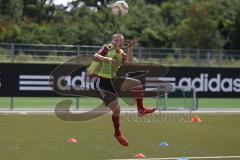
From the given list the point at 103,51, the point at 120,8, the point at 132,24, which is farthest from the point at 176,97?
the point at 132,24

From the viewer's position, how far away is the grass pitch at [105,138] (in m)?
14.0

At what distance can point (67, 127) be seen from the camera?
2047 cm

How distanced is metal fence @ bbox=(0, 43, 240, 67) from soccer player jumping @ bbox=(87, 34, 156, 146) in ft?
48.6

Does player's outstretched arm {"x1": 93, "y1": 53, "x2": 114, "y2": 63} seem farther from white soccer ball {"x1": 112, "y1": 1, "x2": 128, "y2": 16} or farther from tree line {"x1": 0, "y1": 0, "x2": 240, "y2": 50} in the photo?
tree line {"x1": 0, "y1": 0, "x2": 240, "y2": 50}

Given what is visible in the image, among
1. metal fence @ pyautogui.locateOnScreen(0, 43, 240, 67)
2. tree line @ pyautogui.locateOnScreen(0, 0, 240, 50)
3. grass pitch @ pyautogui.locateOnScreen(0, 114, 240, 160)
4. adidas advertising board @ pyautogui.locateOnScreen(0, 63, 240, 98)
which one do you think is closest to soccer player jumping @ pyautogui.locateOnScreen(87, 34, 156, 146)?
grass pitch @ pyautogui.locateOnScreen(0, 114, 240, 160)

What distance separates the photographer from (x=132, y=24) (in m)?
63.6

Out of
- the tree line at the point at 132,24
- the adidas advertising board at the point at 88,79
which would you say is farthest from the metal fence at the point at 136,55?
the tree line at the point at 132,24

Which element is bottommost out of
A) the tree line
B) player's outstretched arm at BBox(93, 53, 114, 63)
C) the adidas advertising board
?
the adidas advertising board

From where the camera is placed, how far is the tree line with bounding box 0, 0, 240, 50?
53688 millimetres

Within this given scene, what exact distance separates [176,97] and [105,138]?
494 inches

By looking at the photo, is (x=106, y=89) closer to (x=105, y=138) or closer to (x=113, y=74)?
(x=113, y=74)

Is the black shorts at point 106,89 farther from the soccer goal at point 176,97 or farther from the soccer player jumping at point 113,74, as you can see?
the soccer goal at point 176,97

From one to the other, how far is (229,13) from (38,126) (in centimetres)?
4758

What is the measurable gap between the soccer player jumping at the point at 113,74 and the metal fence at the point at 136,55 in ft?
48.6
